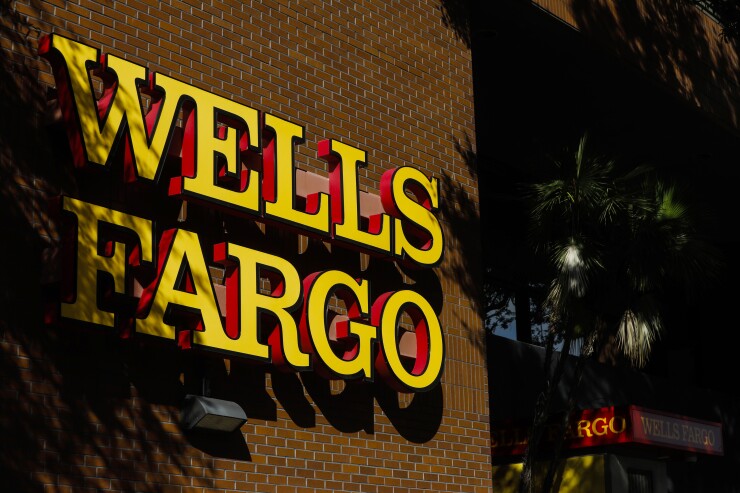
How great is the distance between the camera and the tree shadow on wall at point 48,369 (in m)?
10.2

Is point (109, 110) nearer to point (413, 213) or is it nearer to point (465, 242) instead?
point (413, 213)

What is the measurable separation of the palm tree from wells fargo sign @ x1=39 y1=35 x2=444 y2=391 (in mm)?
4000

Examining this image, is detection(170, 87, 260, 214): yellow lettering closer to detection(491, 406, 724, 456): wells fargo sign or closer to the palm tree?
the palm tree

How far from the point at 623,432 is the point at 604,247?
282cm

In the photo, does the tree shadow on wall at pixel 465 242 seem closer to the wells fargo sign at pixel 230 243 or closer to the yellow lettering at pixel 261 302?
the wells fargo sign at pixel 230 243

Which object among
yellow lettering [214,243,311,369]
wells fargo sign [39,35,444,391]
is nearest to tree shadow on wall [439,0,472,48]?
wells fargo sign [39,35,444,391]

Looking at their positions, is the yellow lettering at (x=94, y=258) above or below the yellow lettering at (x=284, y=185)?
below

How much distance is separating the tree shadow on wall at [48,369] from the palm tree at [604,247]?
7.41 m

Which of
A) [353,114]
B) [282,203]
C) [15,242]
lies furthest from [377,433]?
[15,242]

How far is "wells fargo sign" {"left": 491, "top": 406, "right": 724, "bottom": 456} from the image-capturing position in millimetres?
17781

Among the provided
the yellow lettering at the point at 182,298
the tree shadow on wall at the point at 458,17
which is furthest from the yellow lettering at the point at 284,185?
the tree shadow on wall at the point at 458,17

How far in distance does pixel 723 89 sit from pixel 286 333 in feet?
42.1

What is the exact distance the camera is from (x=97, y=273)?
1061 centimetres

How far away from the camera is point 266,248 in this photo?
1266 cm
